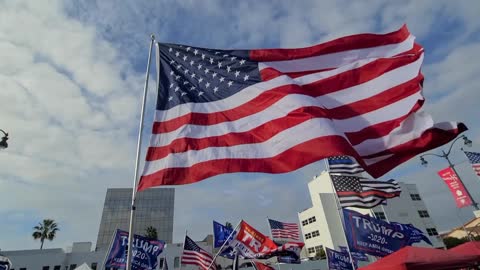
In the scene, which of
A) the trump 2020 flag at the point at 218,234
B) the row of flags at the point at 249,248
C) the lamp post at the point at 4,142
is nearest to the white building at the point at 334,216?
the trump 2020 flag at the point at 218,234

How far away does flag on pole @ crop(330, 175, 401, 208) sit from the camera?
54.1ft

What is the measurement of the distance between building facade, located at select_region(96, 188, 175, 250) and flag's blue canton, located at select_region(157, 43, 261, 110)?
94.7 m

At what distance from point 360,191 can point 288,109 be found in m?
12.7

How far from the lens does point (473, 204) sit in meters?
19.3

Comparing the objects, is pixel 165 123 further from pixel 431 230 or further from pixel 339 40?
pixel 431 230

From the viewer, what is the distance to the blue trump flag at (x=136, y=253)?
622 inches

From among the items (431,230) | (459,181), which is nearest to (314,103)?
(459,181)

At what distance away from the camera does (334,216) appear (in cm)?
6359

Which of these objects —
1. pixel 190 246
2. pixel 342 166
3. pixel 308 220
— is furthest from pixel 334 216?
pixel 342 166

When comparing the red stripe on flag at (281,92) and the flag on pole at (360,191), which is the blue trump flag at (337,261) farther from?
the red stripe on flag at (281,92)

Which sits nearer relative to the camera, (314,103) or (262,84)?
(314,103)

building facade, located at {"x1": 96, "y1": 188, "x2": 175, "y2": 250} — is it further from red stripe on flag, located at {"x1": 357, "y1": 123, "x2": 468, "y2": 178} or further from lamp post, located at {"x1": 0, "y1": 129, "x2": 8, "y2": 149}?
red stripe on flag, located at {"x1": 357, "y1": 123, "x2": 468, "y2": 178}

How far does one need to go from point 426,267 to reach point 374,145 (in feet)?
17.7

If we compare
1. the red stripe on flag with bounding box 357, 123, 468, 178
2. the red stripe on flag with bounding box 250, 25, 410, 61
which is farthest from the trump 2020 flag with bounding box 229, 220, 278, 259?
the red stripe on flag with bounding box 250, 25, 410, 61
